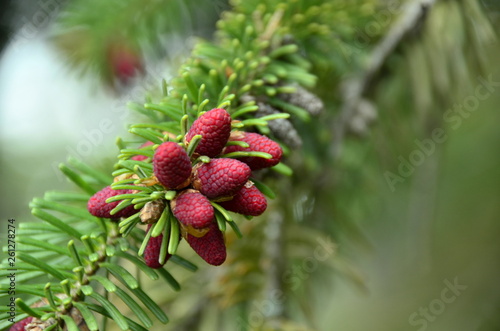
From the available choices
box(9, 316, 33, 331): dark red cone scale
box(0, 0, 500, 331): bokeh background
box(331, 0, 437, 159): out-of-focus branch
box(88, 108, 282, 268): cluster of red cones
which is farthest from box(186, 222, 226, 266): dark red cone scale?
box(331, 0, 437, 159): out-of-focus branch

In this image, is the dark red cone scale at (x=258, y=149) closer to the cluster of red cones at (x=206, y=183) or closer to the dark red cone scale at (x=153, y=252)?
the cluster of red cones at (x=206, y=183)

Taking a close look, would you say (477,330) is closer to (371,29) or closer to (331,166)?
(331,166)

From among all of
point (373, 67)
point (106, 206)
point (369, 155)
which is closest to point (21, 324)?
point (106, 206)

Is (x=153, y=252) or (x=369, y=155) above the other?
Result: (x=153, y=252)

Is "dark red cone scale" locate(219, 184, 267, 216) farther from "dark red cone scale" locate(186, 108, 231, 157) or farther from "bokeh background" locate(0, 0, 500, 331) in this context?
"bokeh background" locate(0, 0, 500, 331)

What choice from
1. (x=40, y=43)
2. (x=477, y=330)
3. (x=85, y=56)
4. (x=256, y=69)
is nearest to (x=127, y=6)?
(x=85, y=56)

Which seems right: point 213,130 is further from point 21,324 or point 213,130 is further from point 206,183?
point 21,324
